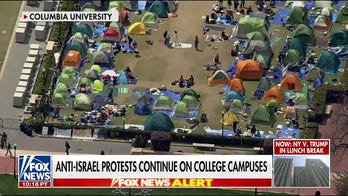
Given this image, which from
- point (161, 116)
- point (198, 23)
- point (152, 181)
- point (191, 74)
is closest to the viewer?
point (152, 181)

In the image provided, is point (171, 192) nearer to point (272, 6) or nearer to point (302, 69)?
point (302, 69)

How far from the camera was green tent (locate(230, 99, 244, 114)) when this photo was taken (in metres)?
131

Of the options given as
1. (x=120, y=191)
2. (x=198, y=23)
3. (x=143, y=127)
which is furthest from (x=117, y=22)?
(x=120, y=191)

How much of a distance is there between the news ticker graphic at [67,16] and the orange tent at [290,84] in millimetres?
21050

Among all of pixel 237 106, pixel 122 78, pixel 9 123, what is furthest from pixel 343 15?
pixel 9 123

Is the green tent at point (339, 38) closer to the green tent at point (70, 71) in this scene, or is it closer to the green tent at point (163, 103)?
the green tent at point (163, 103)

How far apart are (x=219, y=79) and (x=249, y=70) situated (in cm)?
342

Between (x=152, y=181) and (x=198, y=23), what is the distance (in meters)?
38.8

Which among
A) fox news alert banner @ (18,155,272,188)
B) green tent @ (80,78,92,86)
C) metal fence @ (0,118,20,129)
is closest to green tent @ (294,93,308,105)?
green tent @ (80,78,92,86)

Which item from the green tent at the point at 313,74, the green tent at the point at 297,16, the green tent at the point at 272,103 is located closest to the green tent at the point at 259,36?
the green tent at the point at 297,16

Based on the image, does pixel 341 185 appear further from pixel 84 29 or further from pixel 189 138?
pixel 84 29

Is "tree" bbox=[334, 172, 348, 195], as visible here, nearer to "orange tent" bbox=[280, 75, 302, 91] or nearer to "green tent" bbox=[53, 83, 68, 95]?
"orange tent" bbox=[280, 75, 302, 91]

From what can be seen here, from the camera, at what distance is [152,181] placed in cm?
11162

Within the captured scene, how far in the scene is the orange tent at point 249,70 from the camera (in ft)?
447
